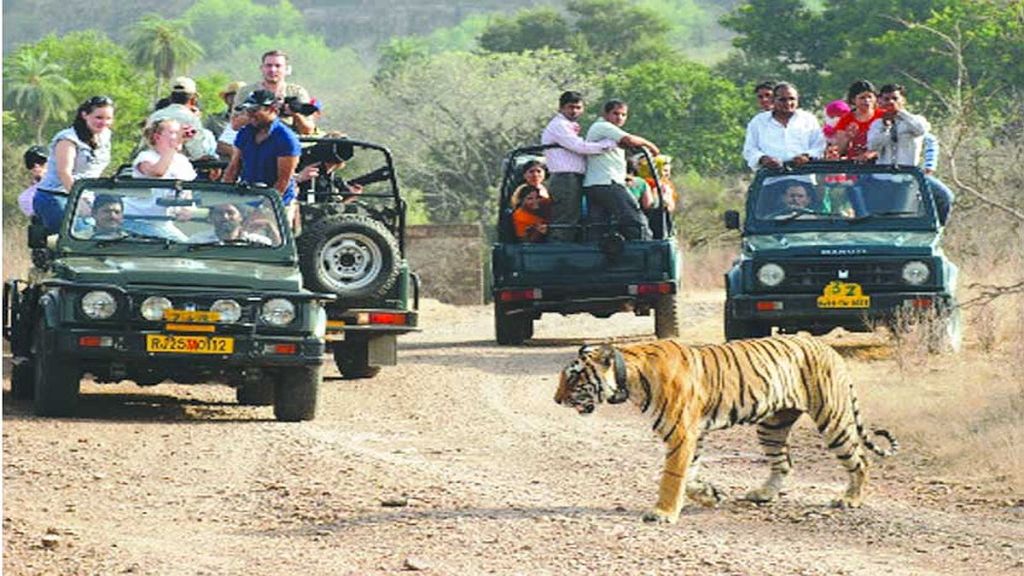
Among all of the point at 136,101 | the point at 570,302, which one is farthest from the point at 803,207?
the point at 136,101

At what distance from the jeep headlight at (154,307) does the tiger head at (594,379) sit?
380 centimetres

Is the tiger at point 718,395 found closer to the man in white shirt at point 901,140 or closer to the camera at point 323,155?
the camera at point 323,155

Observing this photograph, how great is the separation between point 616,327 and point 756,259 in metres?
5.89

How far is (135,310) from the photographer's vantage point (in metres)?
13.7

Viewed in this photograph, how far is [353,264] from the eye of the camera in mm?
16562

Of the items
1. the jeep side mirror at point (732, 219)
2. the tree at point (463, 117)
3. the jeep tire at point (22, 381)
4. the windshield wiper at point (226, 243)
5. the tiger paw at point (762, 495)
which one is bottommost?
the tiger paw at point (762, 495)

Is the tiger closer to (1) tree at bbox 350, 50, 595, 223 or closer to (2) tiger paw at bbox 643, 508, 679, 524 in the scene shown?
(2) tiger paw at bbox 643, 508, 679, 524

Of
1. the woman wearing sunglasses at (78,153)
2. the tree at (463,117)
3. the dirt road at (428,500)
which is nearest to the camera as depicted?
the dirt road at (428,500)

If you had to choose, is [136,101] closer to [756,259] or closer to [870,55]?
[870,55]

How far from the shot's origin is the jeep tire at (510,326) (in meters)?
21.2

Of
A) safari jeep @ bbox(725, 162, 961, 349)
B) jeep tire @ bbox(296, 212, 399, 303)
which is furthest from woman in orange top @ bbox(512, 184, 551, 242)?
jeep tire @ bbox(296, 212, 399, 303)

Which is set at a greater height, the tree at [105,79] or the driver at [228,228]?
the tree at [105,79]

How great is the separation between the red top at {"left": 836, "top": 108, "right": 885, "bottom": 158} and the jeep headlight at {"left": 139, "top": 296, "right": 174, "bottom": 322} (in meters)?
7.25

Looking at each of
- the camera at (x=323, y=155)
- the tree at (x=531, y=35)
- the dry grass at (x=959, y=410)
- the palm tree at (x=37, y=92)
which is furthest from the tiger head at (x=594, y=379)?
the tree at (x=531, y=35)
